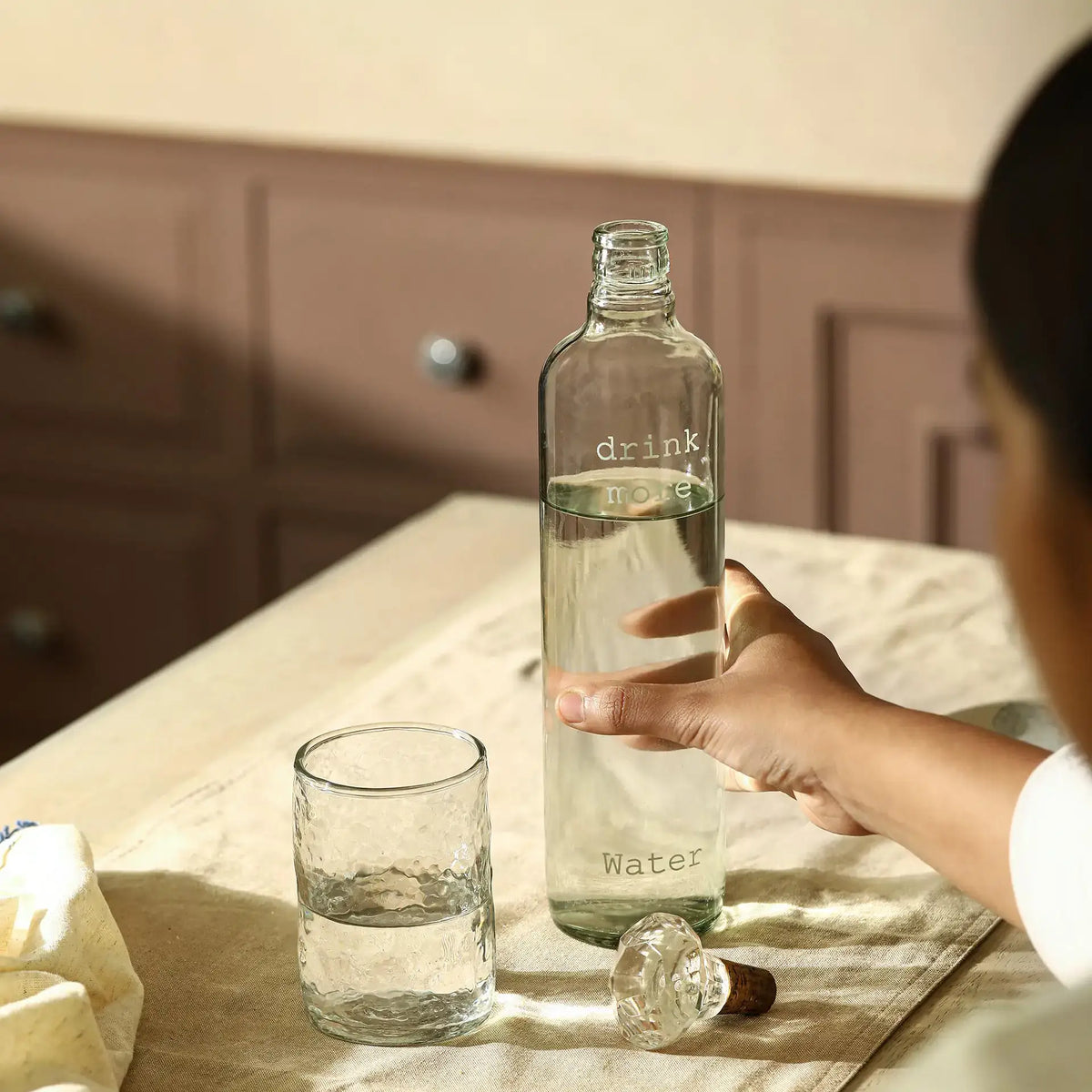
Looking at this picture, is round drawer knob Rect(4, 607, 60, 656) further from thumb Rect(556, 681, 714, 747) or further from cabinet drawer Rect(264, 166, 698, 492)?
thumb Rect(556, 681, 714, 747)

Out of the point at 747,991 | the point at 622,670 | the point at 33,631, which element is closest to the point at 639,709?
the point at 622,670

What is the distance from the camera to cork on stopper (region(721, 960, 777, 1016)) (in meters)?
0.77

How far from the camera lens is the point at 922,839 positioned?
0.83 metres

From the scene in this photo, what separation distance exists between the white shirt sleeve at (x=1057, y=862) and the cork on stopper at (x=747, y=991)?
12cm

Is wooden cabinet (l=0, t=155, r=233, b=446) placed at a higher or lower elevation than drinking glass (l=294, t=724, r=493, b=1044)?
higher

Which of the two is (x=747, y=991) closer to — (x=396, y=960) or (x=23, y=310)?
(x=396, y=960)

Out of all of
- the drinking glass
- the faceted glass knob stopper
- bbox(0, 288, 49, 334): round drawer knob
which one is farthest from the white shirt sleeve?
bbox(0, 288, 49, 334): round drawer knob

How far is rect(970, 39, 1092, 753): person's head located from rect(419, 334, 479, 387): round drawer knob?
6.16 feet

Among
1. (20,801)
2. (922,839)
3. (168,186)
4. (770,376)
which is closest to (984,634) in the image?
(922,839)

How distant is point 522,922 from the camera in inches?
33.8

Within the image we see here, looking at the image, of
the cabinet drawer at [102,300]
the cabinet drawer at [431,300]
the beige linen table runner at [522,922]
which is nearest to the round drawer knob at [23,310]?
the cabinet drawer at [102,300]

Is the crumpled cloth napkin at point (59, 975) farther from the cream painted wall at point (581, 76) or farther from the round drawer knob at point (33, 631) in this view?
the round drawer knob at point (33, 631)

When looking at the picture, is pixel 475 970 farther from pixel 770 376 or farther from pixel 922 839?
pixel 770 376

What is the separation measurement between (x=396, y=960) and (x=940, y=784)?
10.4 inches
